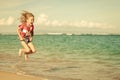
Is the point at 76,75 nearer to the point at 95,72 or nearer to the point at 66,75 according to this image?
the point at 66,75

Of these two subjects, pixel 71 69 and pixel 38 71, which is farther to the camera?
pixel 71 69

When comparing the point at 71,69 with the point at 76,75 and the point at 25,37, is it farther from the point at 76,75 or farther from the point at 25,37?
the point at 25,37

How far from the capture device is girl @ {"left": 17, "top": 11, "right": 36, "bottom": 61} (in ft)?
20.2

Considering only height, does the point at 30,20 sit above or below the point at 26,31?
above

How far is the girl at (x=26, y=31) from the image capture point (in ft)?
20.2

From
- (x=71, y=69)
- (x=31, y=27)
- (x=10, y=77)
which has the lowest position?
(x=71, y=69)

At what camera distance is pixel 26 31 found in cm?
635

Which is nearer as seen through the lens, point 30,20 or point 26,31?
point 30,20

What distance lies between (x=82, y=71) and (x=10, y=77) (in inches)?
138

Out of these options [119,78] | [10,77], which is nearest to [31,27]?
[10,77]

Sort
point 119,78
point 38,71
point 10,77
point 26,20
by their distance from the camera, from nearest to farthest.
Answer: point 26,20
point 10,77
point 119,78
point 38,71

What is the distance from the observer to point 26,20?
6.21 m

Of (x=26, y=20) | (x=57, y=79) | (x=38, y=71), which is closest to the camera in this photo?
(x=26, y=20)

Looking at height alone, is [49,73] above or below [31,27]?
below
